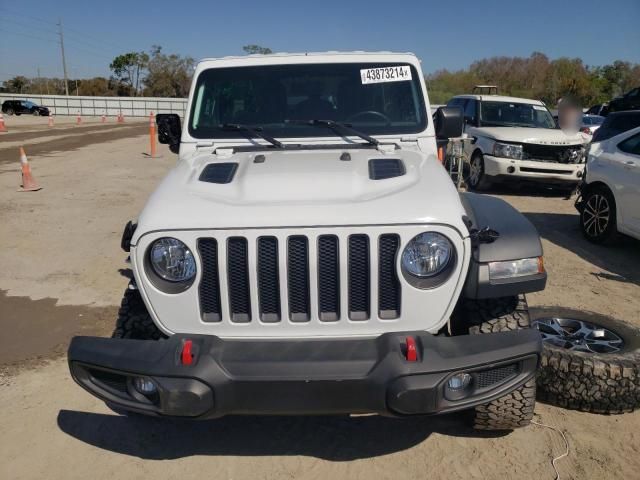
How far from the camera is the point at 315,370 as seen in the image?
88.7 inches

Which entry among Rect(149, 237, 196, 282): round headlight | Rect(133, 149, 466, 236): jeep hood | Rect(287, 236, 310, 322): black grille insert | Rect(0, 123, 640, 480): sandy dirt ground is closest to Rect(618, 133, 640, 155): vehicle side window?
Rect(0, 123, 640, 480): sandy dirt ground

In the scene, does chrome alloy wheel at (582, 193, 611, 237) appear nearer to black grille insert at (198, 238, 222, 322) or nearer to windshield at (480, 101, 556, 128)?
windshield at (480, 101, 556, 128)

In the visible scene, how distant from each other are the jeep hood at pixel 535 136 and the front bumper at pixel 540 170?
37cm

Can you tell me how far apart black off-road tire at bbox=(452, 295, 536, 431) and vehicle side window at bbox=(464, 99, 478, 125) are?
9049mm

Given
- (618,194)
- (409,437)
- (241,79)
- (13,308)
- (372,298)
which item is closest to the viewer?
(372,298)

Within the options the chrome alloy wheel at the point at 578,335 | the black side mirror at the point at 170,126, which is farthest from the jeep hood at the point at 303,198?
the chrome alloy wheel at the point at 578,335

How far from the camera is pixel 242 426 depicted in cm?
325

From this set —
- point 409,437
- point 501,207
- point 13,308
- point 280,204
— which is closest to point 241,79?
point 280,204

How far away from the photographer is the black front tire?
21.9 feet

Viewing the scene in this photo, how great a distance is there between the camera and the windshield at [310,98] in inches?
147

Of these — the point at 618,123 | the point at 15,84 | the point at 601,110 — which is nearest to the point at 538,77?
the point at 601,110

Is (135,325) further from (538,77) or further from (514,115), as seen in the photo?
(538,77)

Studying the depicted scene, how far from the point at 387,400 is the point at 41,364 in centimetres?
284

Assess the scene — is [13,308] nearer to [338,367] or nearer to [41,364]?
[41,364]
